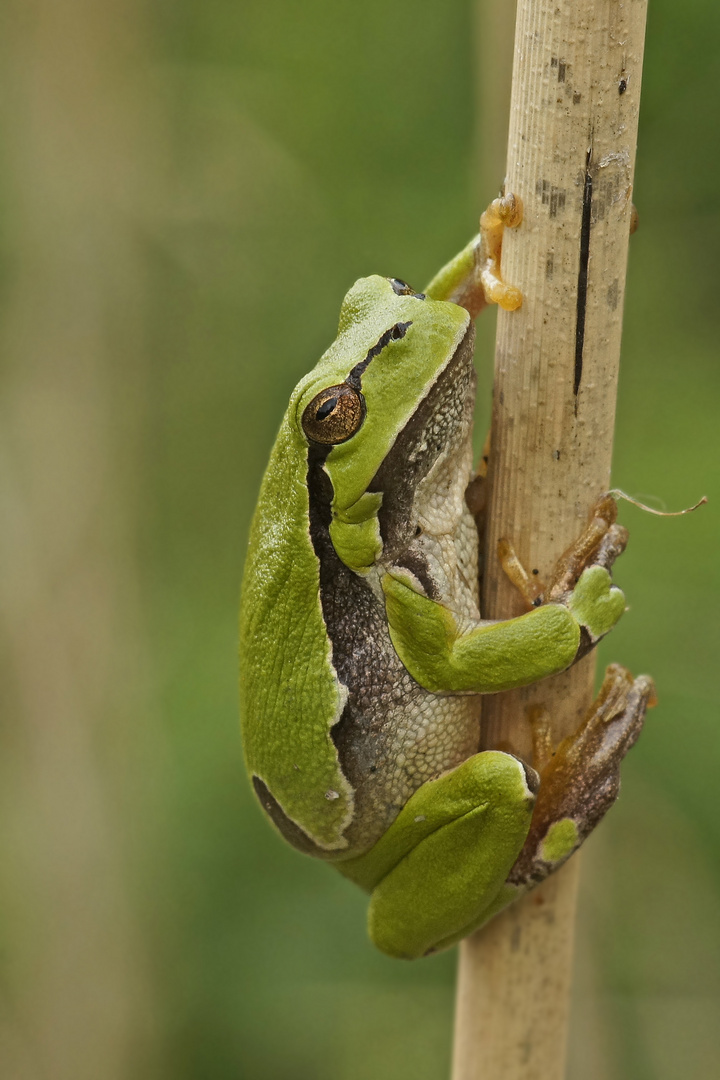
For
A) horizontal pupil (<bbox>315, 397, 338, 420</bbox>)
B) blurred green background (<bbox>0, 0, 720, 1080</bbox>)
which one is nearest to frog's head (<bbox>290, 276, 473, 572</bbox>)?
horizontal pupil (<bbox>315, 397, 338, 420</bbox>)

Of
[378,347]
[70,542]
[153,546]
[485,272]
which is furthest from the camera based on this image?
[153,546]

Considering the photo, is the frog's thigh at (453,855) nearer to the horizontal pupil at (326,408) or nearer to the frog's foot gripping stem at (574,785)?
the frog's foot gripping stem at (574,785)

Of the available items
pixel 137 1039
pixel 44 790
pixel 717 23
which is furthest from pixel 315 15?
pixel 137 1039

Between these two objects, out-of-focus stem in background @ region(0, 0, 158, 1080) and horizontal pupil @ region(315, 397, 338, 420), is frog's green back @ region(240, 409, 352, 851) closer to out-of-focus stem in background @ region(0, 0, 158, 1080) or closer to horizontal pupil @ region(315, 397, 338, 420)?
horizontal pupil @ region(315, 397, 338, 420)

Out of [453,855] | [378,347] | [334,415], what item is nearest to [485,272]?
[378,347]

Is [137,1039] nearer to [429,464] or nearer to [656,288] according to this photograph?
[429,464]

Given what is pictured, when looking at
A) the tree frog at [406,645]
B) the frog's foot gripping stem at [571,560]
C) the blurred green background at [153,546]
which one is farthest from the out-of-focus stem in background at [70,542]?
the frog's foot gripping stem at [571,560]

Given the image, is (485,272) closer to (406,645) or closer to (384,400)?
(384,400)
